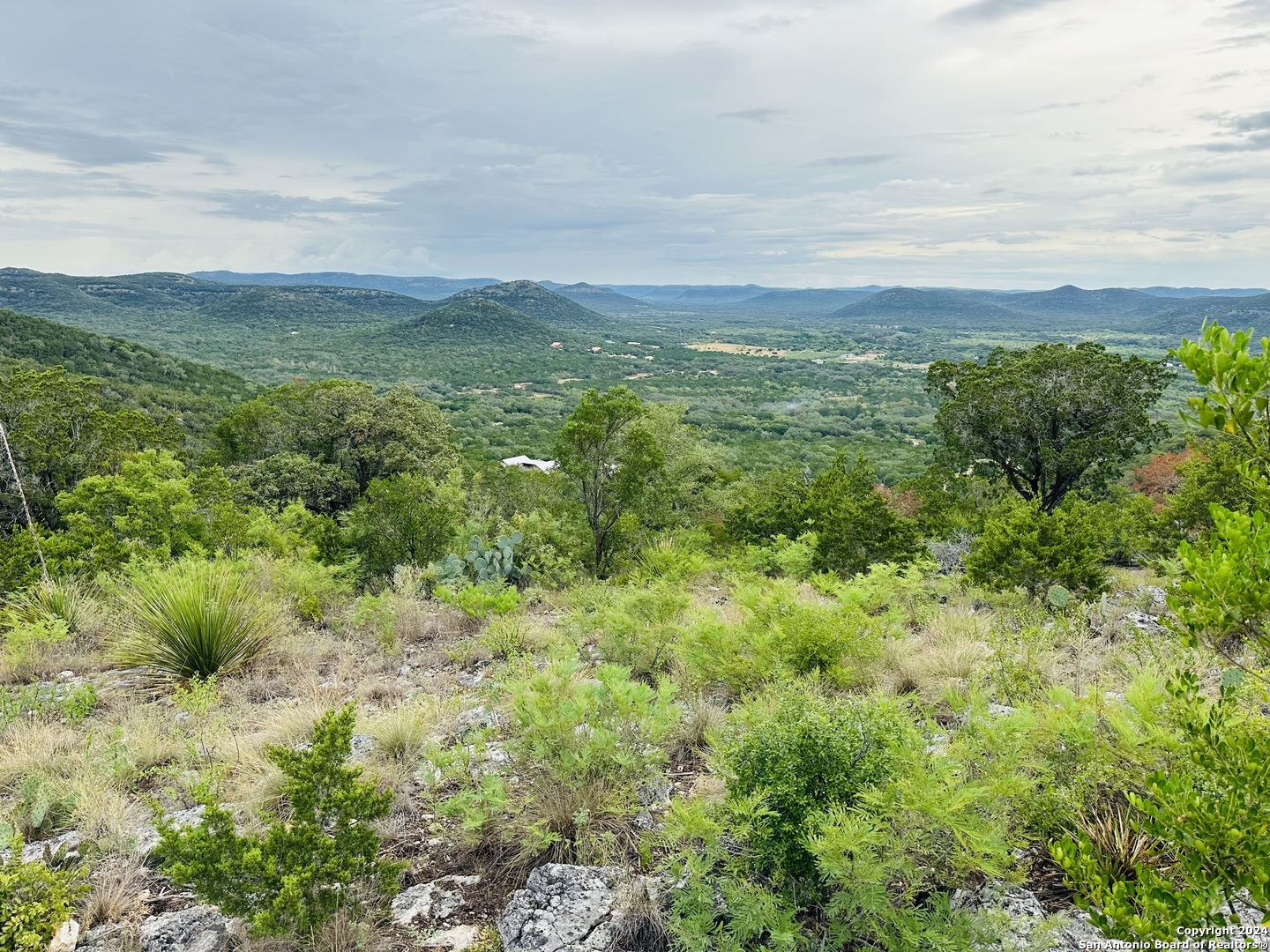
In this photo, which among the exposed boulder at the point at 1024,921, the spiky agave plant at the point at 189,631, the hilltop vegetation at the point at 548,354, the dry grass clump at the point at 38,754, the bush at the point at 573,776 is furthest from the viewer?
the hilltop vegetation at the point at 548,354

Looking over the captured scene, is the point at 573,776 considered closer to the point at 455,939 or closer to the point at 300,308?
the point at 455,939

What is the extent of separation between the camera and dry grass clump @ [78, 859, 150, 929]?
2918 millimetres

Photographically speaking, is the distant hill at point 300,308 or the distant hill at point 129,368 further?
the distant hill at point 300,308

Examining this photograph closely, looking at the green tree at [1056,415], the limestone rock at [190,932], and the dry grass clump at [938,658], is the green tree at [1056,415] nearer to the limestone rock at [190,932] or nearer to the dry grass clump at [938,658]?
the dry grass clump at [938,658]

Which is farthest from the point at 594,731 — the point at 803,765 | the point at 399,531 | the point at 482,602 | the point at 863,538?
the point at 399,531

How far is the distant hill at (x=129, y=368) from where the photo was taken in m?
35.2

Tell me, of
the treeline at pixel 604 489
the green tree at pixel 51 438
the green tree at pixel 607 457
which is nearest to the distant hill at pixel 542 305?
the treeline at pixel 604 489

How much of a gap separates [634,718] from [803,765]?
1.11m

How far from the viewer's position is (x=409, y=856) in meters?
3.31

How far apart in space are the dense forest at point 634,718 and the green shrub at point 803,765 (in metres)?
0.02

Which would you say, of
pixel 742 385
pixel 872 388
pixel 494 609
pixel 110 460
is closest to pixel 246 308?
pixel 742 385

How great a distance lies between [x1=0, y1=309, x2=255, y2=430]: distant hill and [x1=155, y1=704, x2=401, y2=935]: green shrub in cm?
3560

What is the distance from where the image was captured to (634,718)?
369 cm

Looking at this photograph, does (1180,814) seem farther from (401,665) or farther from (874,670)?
(401,665)
